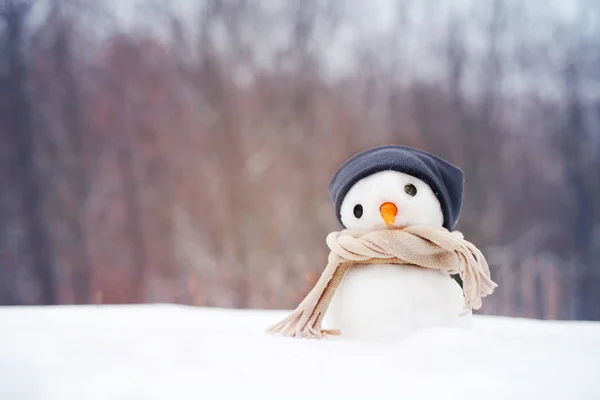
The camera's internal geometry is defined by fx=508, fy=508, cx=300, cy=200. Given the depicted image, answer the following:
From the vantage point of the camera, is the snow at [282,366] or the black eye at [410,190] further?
the black eye at [410,190]

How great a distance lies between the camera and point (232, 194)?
126cm

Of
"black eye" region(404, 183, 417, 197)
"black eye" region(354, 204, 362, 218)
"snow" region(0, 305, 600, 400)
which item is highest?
"black eye" region(404, 183, 417, 197)

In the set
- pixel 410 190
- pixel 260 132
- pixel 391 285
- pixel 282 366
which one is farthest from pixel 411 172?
pixel 260 132

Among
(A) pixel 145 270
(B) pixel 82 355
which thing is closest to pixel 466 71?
(A) pixel 145 270

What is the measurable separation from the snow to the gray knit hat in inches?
7.8

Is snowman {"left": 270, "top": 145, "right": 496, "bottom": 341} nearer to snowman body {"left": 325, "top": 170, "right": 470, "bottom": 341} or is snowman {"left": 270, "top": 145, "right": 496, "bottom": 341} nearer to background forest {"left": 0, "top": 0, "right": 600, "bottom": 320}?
snowman body {"left": 325, "top": 170, "right": 470, "bottom": 341}

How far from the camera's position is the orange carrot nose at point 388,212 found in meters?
0.57

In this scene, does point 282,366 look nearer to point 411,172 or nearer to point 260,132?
point 411,172

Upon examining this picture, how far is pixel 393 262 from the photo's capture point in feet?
1.93

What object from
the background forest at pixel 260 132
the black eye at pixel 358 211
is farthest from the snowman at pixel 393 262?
the background forest at pixel 260 132

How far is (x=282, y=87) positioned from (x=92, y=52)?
0.50m

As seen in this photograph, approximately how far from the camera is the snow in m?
0.33

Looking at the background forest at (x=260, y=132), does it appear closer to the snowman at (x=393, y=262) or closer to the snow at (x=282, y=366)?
the snowman at (x=393, y=262)

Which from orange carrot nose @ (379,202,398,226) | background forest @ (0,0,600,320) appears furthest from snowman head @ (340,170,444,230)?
background forest @ (0,0,600,320)
